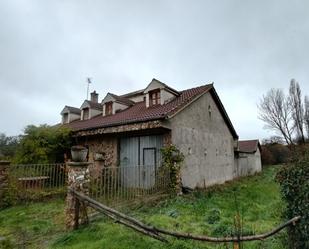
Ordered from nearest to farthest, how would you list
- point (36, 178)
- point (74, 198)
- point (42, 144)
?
1. point (74, 198)
2. point (36, 178)
3. point (42, 144)

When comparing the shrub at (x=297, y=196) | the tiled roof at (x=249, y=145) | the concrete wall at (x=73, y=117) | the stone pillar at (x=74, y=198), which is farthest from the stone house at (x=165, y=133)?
the tiled roof at (x=249, y=145)

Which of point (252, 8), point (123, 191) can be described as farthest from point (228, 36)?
point (123, 191)

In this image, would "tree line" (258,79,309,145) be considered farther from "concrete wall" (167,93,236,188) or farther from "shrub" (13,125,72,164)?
"shrub" (13,125,72,164)

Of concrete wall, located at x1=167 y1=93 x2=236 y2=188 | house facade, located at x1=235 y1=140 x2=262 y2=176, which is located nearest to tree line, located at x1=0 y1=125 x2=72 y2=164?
concrete wall, located at x1=167 y1=93 x2=236 y2=188

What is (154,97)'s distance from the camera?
1418 cm

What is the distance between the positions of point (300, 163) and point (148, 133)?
8.53m

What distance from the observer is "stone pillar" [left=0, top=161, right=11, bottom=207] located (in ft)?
30.6

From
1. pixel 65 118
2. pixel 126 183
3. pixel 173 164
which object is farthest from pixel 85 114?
pixel 126 183

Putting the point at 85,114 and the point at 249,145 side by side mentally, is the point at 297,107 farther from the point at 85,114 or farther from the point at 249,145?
the point at 85,114

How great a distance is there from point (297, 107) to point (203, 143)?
29826 millimetres

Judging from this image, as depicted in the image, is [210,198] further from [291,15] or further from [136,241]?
[291,15]

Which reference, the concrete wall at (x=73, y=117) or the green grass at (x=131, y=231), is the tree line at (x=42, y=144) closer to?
the green grass at (x=131, y=231)

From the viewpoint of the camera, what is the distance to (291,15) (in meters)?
11.1

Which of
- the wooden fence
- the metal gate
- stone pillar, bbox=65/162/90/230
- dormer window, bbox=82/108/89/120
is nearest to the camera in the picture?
the wooden fence
